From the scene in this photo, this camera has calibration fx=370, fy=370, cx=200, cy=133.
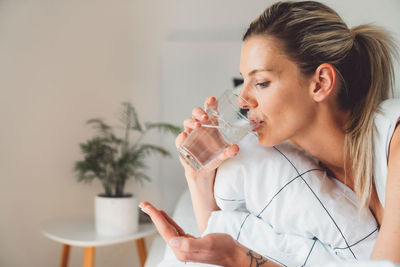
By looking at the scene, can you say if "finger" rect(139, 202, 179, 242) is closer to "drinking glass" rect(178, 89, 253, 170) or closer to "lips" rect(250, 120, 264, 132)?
"drinking glass" rect(178, 89, 253, 170)

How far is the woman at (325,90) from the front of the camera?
949mm

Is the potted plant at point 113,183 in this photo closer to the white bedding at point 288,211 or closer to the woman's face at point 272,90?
the white bedding at point 288,211

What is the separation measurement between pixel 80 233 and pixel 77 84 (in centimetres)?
93

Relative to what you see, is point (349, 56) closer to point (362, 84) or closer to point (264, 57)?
point (362, 84)

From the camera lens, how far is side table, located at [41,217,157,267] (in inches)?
69.2

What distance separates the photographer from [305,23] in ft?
3.16

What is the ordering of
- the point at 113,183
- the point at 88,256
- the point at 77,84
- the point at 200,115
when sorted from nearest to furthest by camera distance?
the point at 200,115, the point at 88,256, the point at 113,183, the point at 77,84

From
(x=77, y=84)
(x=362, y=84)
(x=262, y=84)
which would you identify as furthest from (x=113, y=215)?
(x=362, y=84)

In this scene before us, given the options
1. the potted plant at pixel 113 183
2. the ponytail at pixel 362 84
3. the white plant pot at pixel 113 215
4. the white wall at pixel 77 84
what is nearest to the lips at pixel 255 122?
the ponytail at pixel 362 84

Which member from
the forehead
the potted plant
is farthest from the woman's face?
the potted plant

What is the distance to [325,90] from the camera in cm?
98

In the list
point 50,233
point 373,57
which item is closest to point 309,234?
point 373,57

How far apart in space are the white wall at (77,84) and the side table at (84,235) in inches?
11.0

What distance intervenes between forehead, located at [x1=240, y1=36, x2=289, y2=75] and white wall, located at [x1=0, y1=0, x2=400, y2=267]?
1.21 meters
